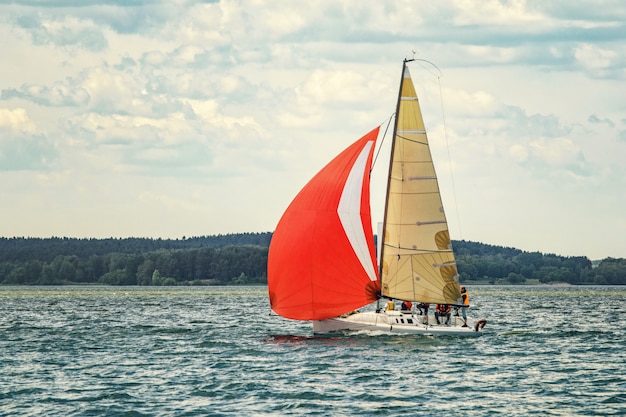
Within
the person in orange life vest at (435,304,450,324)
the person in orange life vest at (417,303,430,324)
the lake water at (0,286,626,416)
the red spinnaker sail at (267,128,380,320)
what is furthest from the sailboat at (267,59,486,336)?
the lake water at (0,286,626,416)

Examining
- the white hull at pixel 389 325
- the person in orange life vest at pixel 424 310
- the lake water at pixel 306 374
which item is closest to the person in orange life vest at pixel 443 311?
the white hull at pixel 389 325

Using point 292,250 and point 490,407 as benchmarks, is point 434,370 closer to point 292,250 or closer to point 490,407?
point 490,407

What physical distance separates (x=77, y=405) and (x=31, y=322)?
1625 inches

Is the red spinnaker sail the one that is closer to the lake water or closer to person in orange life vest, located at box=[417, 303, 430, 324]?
the lake water

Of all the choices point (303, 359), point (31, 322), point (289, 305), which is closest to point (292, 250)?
point (289, 305)

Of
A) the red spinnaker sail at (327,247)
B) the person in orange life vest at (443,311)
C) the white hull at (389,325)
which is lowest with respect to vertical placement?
the white hull at (389,325)

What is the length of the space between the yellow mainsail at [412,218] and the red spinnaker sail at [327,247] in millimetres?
1203

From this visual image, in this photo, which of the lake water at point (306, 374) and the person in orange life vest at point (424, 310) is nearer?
the lake water at point (306, 374)

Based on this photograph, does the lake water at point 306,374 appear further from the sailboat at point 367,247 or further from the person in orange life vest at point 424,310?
the sailboat at point 367,247

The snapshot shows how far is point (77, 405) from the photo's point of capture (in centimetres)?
3097

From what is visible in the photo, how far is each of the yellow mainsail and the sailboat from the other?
0.15ft

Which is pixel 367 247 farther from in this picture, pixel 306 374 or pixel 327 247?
pixel 306 374

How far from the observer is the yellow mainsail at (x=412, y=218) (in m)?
48.0

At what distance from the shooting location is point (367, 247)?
4794 centimetres
